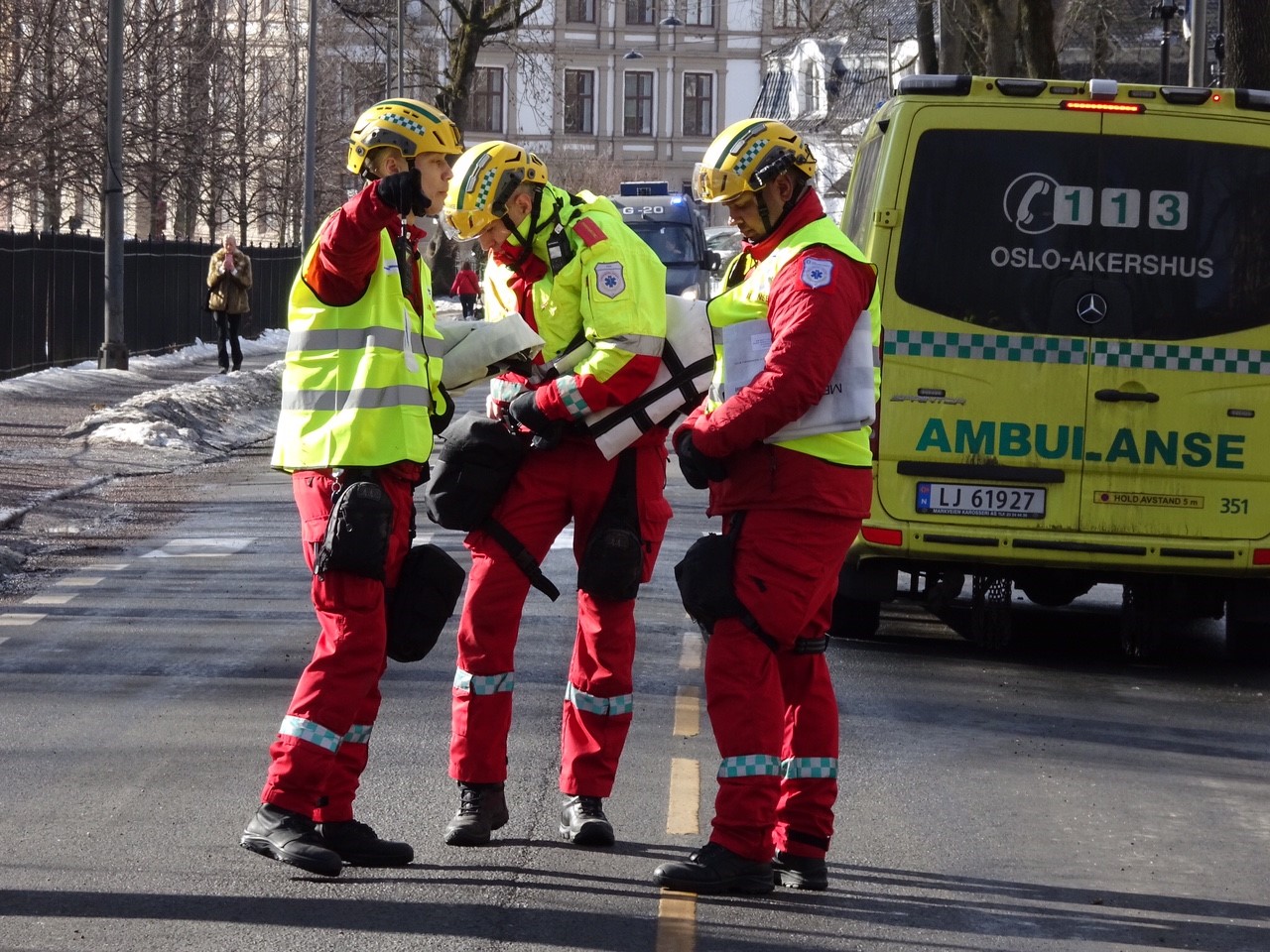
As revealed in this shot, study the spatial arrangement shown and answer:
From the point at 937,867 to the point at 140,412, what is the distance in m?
15.0

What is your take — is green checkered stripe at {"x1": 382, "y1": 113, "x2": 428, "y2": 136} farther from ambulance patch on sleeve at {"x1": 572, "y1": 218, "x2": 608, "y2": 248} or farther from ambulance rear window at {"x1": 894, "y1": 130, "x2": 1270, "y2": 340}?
ambulance rear window at {"x1": 894, "y1": 130, "x2": 1270, "y2": 340}

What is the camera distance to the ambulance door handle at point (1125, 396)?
866cm

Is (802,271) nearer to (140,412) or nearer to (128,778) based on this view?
(128,778)

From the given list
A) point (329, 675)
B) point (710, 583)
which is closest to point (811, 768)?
point (710, 583)

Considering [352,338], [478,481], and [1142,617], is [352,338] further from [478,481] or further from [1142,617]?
[1142,617]

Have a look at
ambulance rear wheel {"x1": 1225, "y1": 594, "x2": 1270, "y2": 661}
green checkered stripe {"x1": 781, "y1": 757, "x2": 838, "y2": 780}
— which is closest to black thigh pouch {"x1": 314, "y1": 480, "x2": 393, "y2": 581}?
green checkered stripe {"x1": 781, "y1": 757, "x2": 838, "y2": 780}

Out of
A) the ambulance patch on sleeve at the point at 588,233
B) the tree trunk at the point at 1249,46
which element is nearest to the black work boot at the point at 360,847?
the ambulance patch on sleeve at the point at 588,233

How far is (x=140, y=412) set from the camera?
19484 millimetres

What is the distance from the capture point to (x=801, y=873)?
215 inches

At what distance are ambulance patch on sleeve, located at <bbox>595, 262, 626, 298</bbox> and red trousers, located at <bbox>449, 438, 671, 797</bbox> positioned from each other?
0.45m

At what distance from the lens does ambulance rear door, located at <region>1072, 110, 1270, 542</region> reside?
8656 millimetres

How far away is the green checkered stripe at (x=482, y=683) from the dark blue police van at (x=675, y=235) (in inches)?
1047

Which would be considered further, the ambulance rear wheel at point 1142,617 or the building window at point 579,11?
the building window at point 579,11

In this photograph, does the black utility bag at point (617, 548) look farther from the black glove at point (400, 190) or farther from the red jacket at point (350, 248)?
the black glove at point (400, 190)
